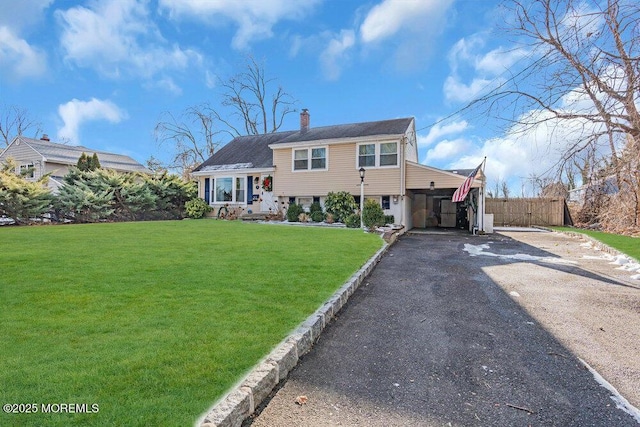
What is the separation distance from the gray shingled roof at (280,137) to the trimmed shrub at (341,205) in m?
3.24

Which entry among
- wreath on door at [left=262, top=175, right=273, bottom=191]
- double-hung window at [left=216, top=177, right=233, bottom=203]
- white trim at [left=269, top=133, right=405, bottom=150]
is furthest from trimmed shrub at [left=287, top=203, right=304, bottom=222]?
double-hung window at [left=216, top=177, right=233, bottom=203]

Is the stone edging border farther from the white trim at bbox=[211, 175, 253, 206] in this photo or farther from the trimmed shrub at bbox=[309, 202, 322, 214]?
the white trim at bbox=[211, 175, 253, 206]

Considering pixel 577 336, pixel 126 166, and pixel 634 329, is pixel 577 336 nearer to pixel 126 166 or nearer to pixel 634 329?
pixel 634 329

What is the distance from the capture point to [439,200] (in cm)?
2159

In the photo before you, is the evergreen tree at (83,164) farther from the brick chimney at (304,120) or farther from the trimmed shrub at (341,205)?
the trimmed shrub at (341,205)

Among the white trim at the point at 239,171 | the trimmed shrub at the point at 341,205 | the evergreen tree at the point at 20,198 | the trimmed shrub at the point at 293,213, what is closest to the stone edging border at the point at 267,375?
the trimmed shrub at the point at 341,205

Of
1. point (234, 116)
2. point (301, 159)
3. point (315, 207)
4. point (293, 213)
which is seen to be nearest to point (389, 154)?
point (315, 207)

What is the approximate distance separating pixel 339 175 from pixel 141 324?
48.4 feet

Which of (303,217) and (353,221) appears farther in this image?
(303,217)

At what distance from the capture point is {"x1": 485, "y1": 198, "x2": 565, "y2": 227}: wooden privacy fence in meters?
21.5

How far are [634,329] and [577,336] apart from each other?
3.00 feet

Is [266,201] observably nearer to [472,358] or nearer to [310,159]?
[310,159]

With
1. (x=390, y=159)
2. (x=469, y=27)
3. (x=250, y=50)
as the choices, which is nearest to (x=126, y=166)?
(x=250, y=50)

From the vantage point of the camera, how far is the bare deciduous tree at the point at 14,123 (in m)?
32.0
